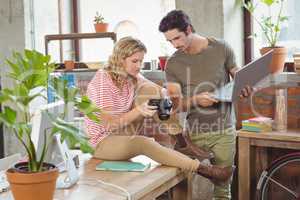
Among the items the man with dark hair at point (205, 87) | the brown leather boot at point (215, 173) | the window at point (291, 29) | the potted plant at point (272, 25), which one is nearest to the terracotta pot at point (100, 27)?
the potted plant at point (272, 25)

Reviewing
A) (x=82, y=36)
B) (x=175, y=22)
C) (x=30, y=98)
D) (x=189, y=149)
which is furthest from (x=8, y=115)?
(x=82, y=36)

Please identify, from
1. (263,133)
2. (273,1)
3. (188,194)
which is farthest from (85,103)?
(273,1)

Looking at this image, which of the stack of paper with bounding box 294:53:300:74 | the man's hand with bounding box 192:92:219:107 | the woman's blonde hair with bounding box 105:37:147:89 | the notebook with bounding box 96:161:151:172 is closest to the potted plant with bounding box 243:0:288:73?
the stack of paper with bounding box 294:53:300:74

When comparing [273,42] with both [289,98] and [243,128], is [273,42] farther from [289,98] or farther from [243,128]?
[243,128]

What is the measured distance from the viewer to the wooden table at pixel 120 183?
2.20 meters

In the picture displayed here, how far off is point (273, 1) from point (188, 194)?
177cm

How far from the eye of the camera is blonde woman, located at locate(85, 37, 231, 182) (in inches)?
107

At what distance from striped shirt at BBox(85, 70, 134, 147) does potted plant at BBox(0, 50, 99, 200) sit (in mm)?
939

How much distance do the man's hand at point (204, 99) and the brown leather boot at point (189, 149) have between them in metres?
0.29

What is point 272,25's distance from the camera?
3.88 meters

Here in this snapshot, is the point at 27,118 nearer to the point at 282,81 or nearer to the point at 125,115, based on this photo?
the point at 125,115

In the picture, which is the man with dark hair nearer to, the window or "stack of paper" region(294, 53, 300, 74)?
"stack of paper" region(294, 53, 300, 74)

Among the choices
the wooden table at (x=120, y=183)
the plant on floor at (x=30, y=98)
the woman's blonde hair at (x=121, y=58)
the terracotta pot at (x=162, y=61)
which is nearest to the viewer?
the plant on floor at (x=30, y=98)

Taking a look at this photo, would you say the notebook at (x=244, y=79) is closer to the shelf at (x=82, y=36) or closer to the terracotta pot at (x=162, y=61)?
the terracotta pot at (x=162, y=61)
